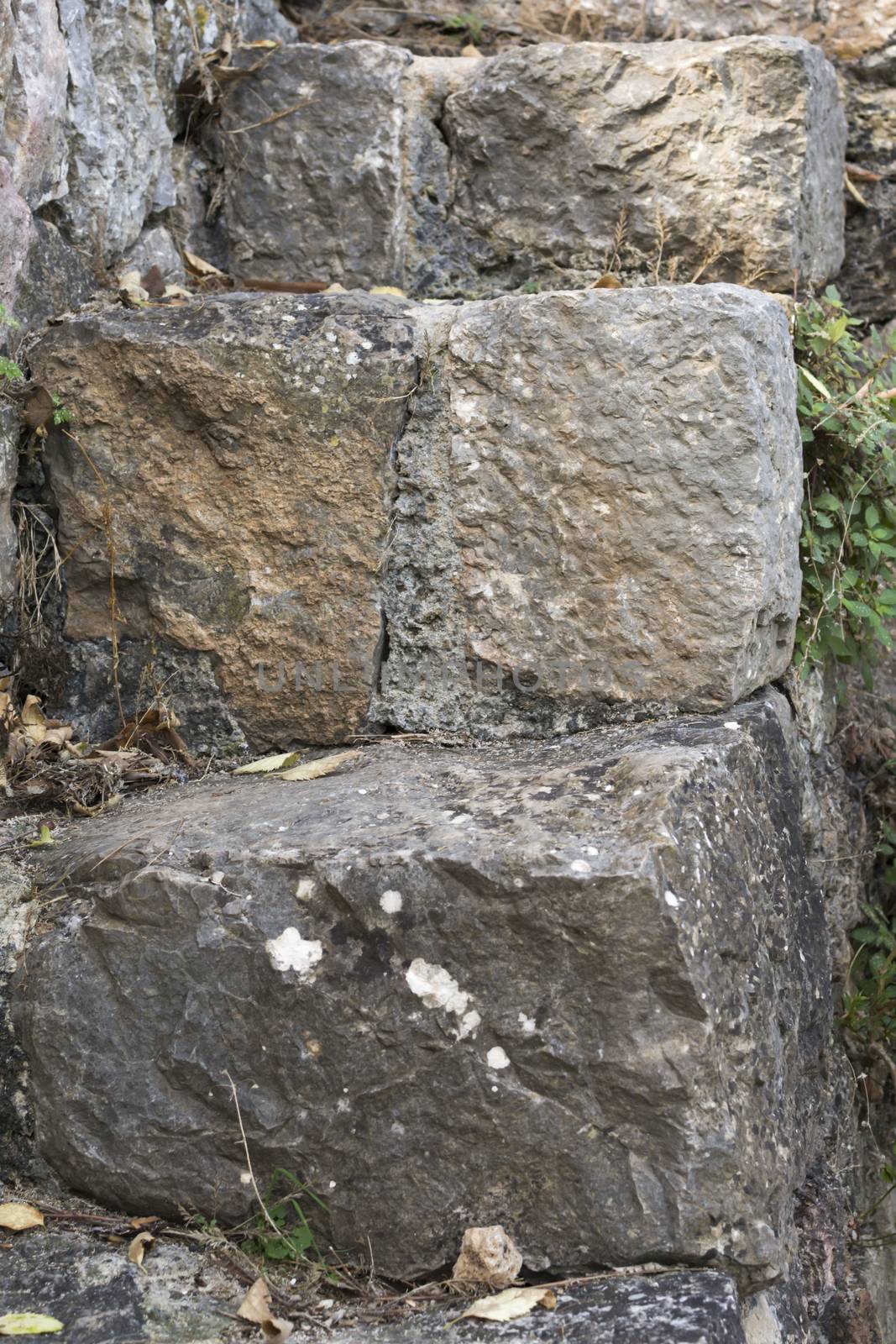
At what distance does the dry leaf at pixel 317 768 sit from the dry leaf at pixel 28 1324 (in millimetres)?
846

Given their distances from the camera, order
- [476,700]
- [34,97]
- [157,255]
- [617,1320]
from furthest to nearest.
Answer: [157,255] < [34,97] < [476,700] < [617,1320]

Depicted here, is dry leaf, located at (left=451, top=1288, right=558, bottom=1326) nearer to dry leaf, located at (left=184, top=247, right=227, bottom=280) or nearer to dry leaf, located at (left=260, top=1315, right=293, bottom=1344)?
dry leaf, located at (left=260, top=1315, right=293, bottom=1344)

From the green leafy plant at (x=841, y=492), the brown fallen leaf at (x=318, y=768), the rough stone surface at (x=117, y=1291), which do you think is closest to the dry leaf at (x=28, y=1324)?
the rough stone surface at (x=117, y=1291)

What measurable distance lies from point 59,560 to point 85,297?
539 millimetres

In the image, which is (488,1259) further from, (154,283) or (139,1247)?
(154,283)

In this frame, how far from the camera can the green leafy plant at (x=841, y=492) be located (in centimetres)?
248

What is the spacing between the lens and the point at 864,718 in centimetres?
292

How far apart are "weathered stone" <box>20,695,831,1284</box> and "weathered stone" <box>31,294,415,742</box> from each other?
0.43 meters

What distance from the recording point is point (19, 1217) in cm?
174

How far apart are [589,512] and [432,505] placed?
0.89 ft

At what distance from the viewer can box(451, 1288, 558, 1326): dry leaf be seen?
1.56m

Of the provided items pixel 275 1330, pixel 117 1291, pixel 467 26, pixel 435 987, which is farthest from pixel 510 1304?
pixel 467 26

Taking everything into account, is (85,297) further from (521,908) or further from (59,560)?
(521,908)

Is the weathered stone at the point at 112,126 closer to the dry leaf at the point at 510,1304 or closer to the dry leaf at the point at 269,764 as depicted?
the dry leaf at the point at 269,764
